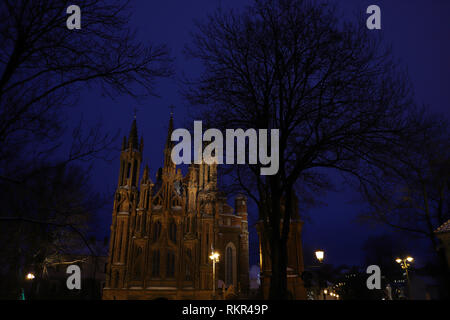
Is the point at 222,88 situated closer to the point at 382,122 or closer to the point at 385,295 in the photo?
the point at 382,122

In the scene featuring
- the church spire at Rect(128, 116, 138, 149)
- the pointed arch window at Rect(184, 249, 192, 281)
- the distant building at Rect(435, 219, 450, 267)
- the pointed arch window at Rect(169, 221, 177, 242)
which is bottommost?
the pointed arch window at Rect(184, 249, 192, 281)

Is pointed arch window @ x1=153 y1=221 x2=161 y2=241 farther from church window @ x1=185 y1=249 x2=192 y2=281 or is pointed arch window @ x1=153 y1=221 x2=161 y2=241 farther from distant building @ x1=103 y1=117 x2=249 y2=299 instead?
church window @ x1=185 y1=249 x2=192 y2=281

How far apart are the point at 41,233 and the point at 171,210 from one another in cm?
2190

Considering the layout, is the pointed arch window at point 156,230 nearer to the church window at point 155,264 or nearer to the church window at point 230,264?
the church window at point 155,264

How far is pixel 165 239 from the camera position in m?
38.1

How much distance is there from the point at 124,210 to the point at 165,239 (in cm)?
667

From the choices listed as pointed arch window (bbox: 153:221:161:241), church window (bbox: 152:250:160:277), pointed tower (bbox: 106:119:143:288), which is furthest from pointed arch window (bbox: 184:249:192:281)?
pointed tower (bbox: 106:119:143:288)

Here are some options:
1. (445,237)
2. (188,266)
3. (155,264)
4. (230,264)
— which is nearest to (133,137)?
(155,264)

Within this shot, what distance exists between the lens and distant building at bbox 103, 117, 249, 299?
3562cm

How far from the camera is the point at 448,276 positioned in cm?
1345

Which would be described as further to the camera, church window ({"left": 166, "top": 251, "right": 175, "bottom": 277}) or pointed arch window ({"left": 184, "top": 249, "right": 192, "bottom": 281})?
church window ({"left": 166, "top": 251, "right": 175, "bottom": 277})

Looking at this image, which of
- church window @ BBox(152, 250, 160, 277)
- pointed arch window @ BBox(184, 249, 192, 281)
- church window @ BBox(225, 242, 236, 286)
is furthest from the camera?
church window @ BBox(225, 242, 236, 286)

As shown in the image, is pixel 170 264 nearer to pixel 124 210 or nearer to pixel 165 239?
pixel 165 239
